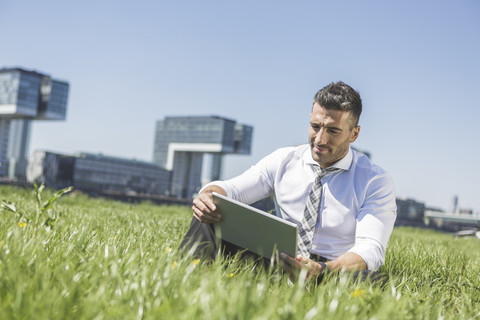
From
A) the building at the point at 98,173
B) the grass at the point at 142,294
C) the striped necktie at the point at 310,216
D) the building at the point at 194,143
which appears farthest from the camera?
the building at the point at 194,143

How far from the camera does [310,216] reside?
309 centimetres

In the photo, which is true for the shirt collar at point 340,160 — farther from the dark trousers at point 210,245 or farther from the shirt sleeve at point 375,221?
the dark trousers at point 210,245

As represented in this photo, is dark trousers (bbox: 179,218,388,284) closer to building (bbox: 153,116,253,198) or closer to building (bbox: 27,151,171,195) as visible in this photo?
building (bbox: 27,151,171,195)

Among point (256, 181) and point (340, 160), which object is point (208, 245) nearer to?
point (256, 181)

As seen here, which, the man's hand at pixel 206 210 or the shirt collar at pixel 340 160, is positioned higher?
the shirt collar at pixel 340 160

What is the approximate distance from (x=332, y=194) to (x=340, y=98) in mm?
644

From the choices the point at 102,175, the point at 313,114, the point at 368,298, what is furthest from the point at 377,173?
the point at 102,175

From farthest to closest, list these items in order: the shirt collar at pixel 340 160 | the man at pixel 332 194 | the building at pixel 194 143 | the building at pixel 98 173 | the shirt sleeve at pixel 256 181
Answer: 1. the building at pixel 194 143
2. the building at pixel 98 173
3. the shirt sleeve at pixel 256 181
4. the shirt collar at pixel 340 160
5. the man at pixel 332 194

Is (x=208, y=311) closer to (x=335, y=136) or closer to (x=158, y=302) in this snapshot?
(x=158, y=302)

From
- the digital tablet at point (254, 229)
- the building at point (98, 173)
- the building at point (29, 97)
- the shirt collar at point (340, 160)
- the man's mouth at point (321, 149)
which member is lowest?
the building at point (98, 173)

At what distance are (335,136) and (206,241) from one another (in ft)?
→ 3.58

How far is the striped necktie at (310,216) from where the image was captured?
9.95 ft

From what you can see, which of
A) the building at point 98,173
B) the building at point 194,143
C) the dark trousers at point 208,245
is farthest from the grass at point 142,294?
the building at point 194,143

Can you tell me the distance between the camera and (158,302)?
5.00ft
